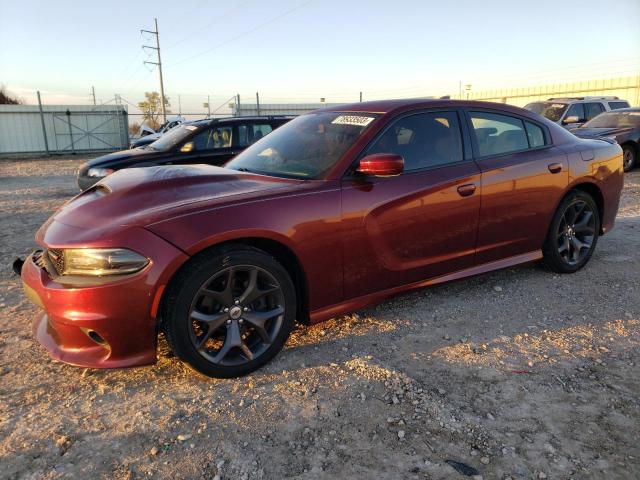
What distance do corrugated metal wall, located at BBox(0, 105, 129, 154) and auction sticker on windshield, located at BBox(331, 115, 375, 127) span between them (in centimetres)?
2349

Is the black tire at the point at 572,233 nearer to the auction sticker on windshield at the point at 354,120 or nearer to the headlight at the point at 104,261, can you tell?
the auction sticker on windshield at the point at 354,120

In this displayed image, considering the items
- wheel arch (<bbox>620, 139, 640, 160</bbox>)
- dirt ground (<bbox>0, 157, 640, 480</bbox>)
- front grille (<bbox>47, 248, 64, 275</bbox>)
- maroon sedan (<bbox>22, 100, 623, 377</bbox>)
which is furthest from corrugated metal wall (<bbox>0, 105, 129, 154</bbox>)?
front grille (<bbox>47, 248, 64, 275</bbox>)

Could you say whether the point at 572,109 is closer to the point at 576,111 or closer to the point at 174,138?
the point at 576,111

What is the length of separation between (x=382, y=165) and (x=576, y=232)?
→ 2.55 m

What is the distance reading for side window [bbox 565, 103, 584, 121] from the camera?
12.7 m

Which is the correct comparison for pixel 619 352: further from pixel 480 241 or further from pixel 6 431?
pixel 6 431

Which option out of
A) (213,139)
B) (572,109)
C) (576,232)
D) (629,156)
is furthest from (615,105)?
(213,139)

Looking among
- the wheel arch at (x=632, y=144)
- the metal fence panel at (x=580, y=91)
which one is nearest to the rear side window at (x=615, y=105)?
the wheel arch at (x=632, y=144)

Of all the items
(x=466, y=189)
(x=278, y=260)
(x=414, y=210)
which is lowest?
(x=278, y=260)

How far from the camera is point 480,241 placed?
12.3 ft

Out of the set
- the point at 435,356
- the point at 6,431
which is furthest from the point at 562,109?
the point at 6,431

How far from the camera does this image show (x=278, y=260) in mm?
2955

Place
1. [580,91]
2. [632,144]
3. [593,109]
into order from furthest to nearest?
[580,91], [593,109], [632,144]

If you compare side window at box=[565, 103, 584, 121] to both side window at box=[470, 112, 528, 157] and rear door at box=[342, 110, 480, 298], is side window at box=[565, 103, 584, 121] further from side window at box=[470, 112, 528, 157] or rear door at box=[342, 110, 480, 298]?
rear door at box=[342, 110, 480, 298]
